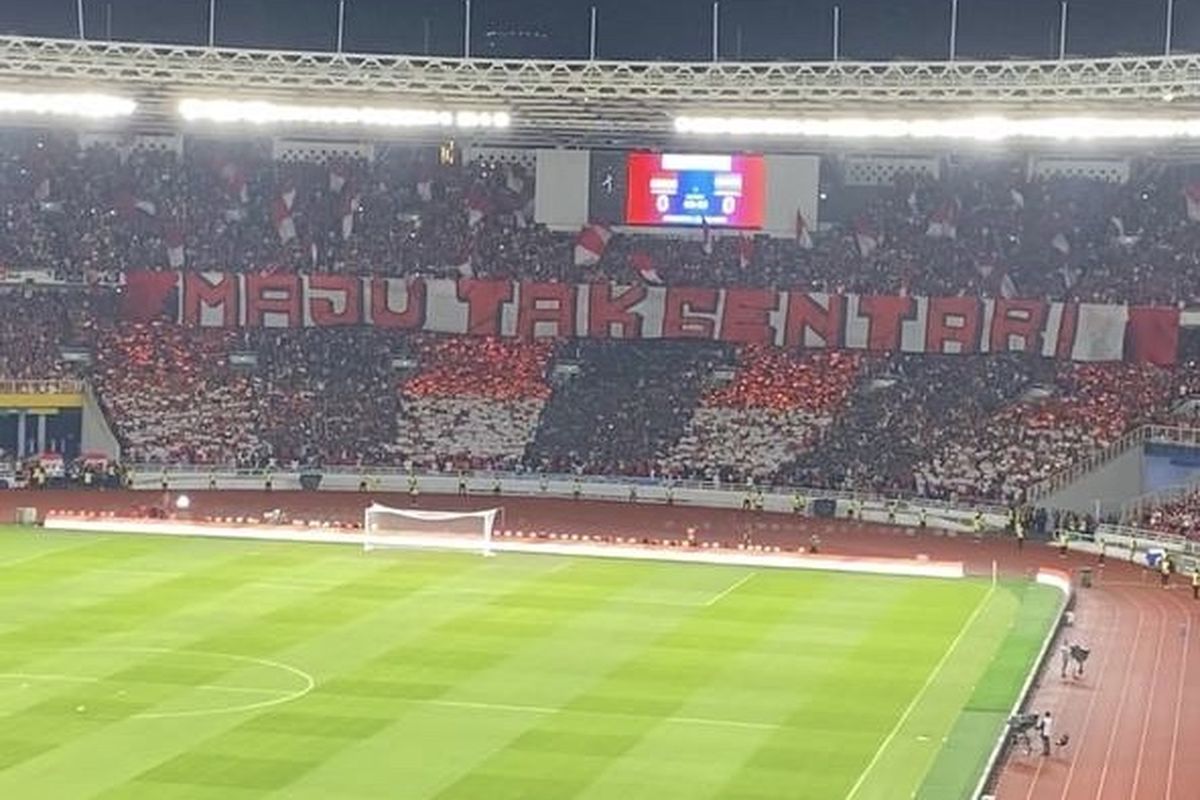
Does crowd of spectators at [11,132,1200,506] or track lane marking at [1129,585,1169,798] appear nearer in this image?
track lane marking at [1129,585,1169,798]

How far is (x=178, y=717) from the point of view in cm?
3170

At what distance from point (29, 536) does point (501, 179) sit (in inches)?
1124

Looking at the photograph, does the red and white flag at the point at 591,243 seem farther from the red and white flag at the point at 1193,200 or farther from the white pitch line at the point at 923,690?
the white pitch line at the point at 923,690

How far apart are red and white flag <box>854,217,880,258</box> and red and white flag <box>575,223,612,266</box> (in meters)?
9.24

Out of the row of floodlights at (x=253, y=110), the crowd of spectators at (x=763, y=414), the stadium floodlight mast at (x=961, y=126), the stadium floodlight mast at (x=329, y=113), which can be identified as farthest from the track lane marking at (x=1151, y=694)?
the row of floodlights at (x=253, y=110)

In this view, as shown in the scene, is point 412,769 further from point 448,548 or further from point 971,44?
point 971,44

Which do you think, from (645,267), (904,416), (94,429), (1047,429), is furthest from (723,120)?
(94,429)

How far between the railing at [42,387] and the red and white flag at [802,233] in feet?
86.2

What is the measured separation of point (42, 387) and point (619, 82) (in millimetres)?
25963

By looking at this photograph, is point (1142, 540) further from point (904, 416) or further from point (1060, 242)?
point (1060, 242)

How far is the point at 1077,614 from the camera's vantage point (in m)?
→ 45.7

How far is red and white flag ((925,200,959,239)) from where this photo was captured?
73938mm

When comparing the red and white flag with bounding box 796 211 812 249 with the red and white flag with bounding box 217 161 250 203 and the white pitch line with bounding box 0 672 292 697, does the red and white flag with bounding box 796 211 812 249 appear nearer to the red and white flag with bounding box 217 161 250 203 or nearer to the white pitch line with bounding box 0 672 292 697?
the red and white flag with bounding box 217 161 250 203

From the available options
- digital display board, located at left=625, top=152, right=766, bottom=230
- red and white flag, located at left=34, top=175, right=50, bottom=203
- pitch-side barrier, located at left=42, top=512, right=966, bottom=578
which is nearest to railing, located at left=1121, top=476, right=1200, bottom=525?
pitch-side barrier, located at left=42, top=512, right=966, bottom=578
